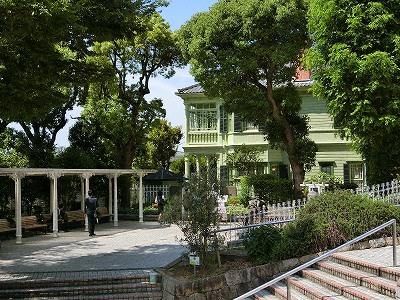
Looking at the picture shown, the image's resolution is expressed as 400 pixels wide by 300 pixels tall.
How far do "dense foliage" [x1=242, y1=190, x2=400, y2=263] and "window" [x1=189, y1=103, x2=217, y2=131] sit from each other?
22.6 m

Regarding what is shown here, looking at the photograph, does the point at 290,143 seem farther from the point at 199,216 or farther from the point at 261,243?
the point at 199,216

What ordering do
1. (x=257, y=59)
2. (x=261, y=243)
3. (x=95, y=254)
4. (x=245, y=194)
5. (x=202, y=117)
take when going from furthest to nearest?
(x=202, y=117) < (x=245, y=194) < (x=257, y=59) < (x=95, y=254) < (x=261, y=243)

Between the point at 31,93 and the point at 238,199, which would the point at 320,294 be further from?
the point at 238,199

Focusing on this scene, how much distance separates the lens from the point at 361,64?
55.7 feet

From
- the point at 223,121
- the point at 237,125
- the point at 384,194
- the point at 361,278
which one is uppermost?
the point at 223,121

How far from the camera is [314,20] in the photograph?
19.1 meters

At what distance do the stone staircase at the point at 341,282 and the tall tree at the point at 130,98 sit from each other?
65.6 ft

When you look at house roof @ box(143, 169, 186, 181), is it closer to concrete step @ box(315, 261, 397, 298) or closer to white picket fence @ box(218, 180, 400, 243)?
white picket fence @ box(218, 180, 400, 243)

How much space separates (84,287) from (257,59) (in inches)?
562

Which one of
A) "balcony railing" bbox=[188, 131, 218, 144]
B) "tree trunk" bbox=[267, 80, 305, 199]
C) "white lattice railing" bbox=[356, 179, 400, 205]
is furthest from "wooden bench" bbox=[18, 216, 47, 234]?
"balcony railing" bbox=[188, 131, 218, 144]

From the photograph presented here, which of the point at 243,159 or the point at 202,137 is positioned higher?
the point at 202,137

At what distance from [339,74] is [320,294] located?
395 inches

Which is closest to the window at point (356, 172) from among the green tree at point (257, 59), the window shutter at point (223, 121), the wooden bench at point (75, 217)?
the window shutter at point (223, 121)

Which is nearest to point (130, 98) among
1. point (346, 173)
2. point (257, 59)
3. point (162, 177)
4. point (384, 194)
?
point (162, 177)
